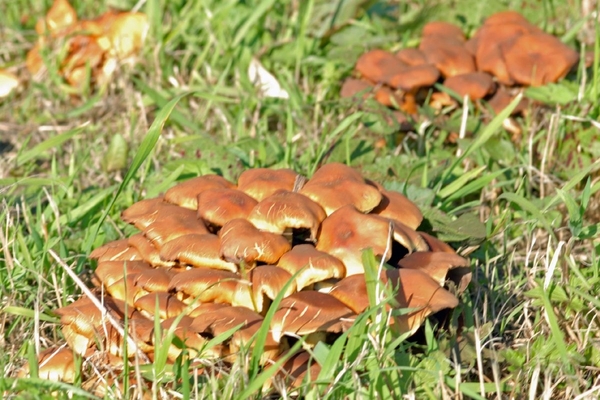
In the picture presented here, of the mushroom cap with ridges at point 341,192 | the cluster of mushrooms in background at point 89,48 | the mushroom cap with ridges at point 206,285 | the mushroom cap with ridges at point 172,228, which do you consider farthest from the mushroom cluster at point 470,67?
the mushroom cap with ridges at point 206,285

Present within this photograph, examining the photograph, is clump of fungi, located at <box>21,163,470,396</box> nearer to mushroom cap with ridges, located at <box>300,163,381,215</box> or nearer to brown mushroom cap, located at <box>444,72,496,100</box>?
mushroom cap with ridges, located at <box>300,163,381,215</box>

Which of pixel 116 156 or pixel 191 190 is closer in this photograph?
pixel 191 190

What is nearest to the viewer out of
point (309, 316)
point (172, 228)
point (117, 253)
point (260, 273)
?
point (309, 316)

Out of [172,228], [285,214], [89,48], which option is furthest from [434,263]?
[89,48]

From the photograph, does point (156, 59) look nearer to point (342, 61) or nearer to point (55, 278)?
point (342, 61)

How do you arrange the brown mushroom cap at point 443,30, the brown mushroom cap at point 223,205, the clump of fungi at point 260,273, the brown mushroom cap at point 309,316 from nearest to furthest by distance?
1. the brown mushroom cap at point 309,316
2. the clump of fungi at point 260,273
3. the brown mushroom cap at point 223,205
4. the brown mushroom cap at point 443,30

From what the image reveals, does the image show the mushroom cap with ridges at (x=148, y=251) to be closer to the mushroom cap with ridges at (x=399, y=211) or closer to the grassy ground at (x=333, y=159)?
the grassy ground at (x=333, y=159)

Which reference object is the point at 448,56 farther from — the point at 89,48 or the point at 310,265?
the point at 310,265
